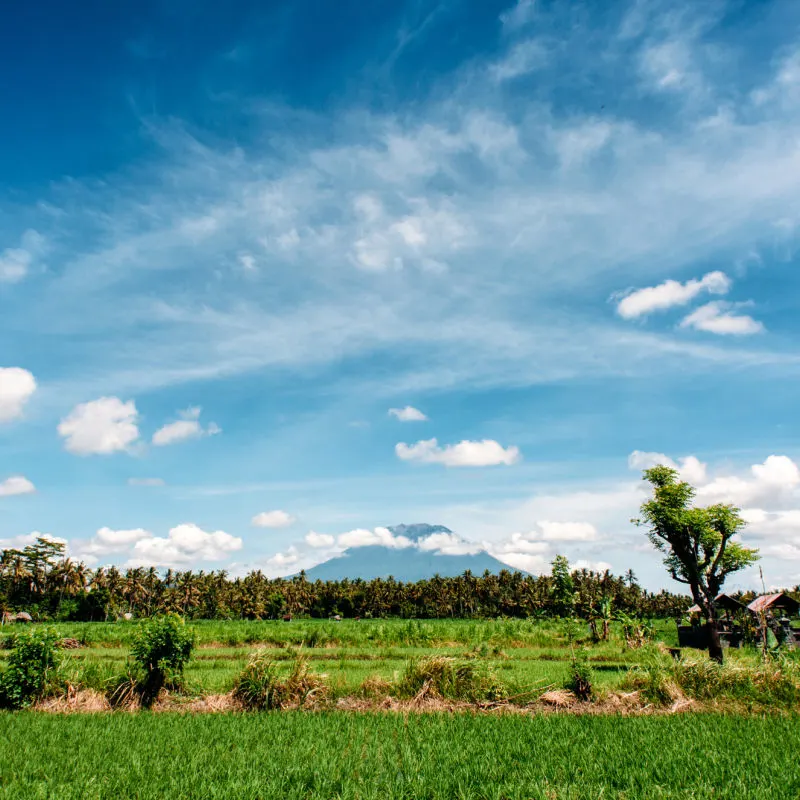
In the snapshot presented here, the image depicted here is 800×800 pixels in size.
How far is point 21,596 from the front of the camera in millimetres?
85188

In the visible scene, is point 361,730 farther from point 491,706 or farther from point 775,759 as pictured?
point 775,759

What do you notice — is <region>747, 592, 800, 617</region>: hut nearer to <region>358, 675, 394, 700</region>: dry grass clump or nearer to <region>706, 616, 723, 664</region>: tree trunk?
<region>706, 616, 723, 664</region>: tree trunk

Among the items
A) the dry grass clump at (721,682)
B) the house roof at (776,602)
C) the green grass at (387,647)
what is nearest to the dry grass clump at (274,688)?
the green grass at (387,647)

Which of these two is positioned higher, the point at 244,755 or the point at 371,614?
the point at 244,755

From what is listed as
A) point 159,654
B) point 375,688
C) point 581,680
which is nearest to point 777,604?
point 581,680

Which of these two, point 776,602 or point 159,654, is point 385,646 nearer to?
point 159,654

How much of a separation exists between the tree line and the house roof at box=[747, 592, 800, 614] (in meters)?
46.7

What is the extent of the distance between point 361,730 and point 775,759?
693 cm

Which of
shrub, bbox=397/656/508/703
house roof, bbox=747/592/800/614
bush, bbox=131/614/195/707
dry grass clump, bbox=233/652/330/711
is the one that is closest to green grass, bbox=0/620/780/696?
bush, bbox=131/614/195/707

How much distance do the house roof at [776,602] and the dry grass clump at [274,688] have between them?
29974mm

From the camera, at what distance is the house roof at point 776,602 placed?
33253 millimetres

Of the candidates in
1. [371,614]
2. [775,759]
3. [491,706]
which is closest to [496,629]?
[491,706]

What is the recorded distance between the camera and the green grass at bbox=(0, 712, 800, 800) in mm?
7273

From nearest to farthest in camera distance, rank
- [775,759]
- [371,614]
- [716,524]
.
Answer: [775,759], [716,524], [371,614]
